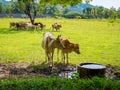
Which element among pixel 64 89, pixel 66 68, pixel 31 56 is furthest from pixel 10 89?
pixel 31 56

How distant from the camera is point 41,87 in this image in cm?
695

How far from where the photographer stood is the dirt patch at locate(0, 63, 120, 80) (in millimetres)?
12125

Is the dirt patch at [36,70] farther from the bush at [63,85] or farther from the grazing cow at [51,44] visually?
the bush at [63,85]

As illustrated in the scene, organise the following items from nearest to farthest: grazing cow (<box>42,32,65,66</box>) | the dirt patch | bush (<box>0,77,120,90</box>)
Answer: bush (<box>0,77,120,90</box>)
the dirt patch
grazing cow (<box>42,32,65,66</box>)

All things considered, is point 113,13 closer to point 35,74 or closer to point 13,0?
point 35,74

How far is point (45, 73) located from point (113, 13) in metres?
3.83

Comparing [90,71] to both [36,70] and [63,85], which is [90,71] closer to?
[63,85]

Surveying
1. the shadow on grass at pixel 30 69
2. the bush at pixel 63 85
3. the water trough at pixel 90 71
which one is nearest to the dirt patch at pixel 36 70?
the shadow on grass at pixel 30 69

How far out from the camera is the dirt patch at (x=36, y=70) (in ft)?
39.8

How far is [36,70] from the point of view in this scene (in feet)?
42.6

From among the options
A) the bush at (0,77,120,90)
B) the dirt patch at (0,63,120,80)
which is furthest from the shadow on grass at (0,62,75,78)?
the bush at (0,77,120,90)

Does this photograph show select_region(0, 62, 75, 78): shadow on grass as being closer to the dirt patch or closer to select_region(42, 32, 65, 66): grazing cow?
the dirt patch

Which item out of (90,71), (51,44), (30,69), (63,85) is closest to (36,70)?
(30,69)

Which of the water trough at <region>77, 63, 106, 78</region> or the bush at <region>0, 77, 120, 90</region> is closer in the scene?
→ the bush at <region>0, 77, 120, 90</region>
